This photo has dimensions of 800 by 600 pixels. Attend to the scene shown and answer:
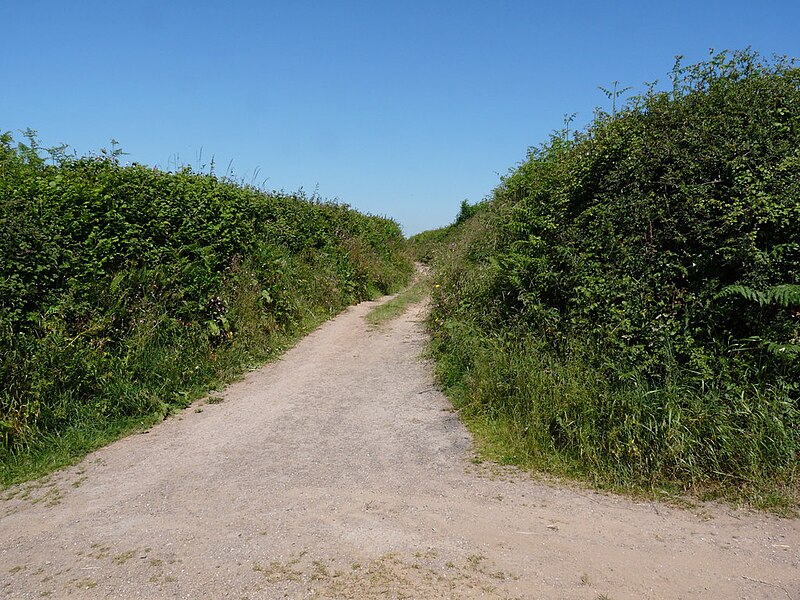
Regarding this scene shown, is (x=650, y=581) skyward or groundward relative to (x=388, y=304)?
groundward

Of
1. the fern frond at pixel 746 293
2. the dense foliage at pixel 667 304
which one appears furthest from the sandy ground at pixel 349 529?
the fern frond at pixel 746 293

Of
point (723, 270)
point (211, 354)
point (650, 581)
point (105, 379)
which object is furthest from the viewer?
point (211, 354)

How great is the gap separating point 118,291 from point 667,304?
20.7ft

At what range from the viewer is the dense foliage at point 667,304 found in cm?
512

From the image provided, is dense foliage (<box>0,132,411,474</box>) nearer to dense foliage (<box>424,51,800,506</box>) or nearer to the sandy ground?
the sandy ground

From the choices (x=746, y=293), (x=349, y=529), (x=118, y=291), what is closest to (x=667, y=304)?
(x=746, y=293)

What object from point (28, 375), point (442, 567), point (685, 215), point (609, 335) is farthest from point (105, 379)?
point (685, 215)

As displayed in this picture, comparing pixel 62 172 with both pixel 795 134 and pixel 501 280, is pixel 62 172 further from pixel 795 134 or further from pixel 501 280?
pixel 795 134

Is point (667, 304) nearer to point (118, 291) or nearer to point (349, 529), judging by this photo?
point (349, 529)

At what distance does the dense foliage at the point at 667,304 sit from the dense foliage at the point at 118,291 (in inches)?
140

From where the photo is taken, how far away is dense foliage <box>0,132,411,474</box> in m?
6.33

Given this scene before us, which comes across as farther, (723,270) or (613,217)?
(613,217)

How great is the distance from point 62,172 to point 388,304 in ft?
26.2

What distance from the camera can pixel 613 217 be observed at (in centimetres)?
675
